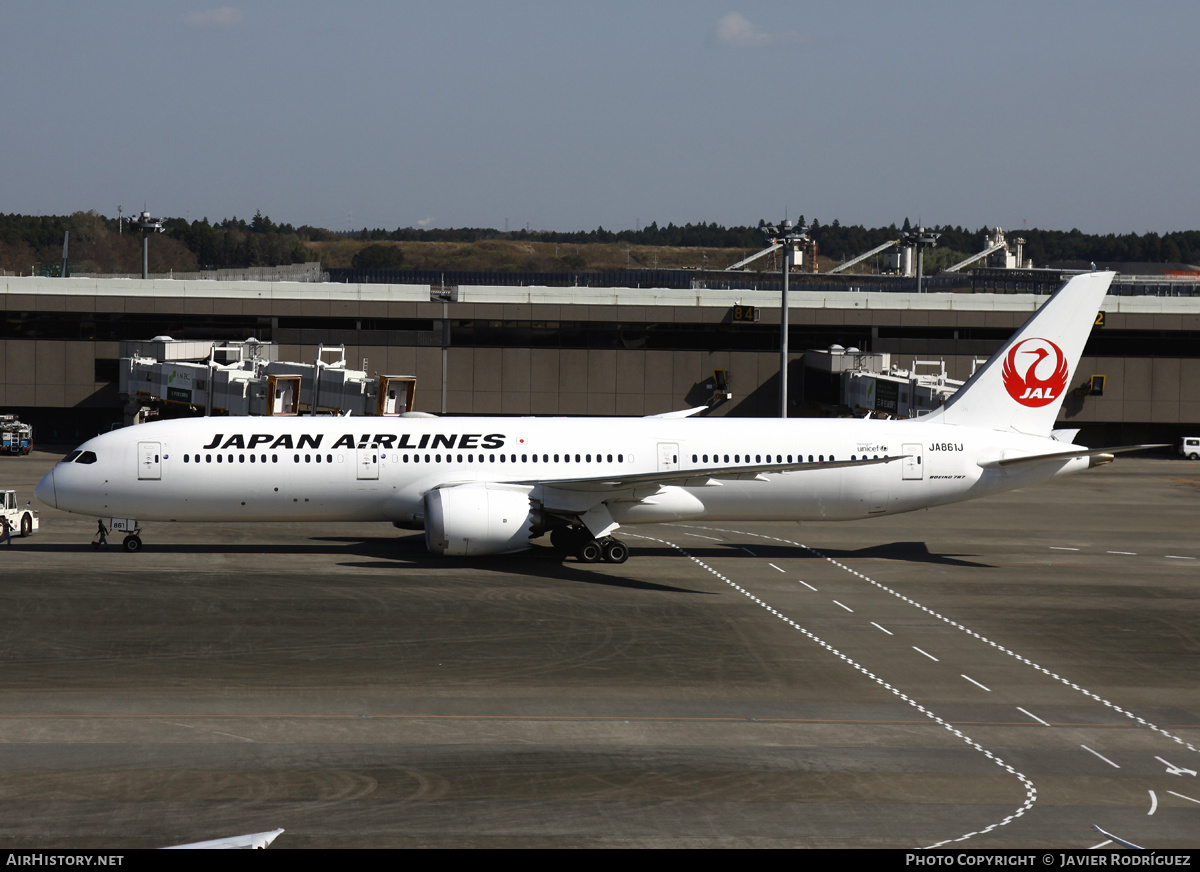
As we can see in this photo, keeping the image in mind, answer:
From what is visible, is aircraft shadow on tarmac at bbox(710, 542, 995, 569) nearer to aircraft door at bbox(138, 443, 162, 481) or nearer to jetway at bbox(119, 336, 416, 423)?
aircraft door at bbox(138, 443, 162, 481)

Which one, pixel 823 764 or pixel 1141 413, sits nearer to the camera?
pixel 823 764

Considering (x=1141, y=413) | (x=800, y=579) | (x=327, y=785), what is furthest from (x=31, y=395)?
(x=1141, y=413)

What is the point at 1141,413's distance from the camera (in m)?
84.1

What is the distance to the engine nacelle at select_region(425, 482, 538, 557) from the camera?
3591 cm

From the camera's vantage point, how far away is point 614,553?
37.8 m

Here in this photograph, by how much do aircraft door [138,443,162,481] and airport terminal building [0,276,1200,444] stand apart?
45046mm

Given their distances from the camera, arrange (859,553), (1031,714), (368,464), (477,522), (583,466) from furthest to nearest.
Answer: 1. (859,553)
2. (583,466)
3. (368,464)
4. (477,522)
5. (1031,714)

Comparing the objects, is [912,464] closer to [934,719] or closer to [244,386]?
[934,719]

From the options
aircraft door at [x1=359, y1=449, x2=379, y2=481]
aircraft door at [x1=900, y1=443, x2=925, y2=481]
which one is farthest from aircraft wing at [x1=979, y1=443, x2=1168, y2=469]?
aircraft door at [x1=359, y1=449, x2=379, y2=481]

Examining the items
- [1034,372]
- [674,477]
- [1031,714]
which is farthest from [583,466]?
[1031,714]

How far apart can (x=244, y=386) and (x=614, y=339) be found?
27817 mm
